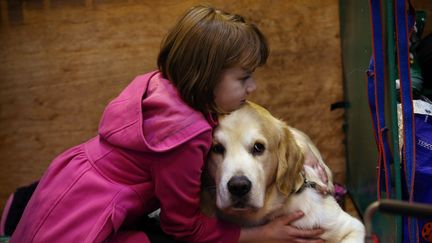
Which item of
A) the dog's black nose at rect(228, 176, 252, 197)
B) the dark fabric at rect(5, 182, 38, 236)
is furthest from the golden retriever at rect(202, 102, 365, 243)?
the dark fabric at rect(5, 182, 38, 236)

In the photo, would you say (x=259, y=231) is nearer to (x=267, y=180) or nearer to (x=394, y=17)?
(x=267, y=180)

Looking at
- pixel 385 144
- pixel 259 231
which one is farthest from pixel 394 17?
pixel 259 231

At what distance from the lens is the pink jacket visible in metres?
1.43

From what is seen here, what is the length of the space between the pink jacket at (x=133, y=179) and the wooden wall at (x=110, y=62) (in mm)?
1070

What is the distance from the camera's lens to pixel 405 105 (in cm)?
153

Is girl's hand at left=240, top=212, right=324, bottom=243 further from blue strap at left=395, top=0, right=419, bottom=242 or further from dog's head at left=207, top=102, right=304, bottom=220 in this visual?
blue strap at left=395, top=0, right=419, bottom=242

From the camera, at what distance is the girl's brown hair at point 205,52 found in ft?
4.92

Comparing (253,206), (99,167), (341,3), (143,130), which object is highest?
(341,3)

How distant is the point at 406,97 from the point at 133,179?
2.69 ft

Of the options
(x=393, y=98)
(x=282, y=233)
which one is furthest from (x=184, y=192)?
(x=393, y=98)

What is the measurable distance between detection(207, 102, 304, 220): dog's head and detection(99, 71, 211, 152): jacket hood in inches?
4.2

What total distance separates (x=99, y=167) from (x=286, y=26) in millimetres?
1366

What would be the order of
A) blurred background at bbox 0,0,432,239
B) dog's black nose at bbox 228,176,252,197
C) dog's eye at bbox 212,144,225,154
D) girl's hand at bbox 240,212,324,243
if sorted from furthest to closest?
blurred background at bbox 0,0,432,239, girl's hand at bbox 240,212,324,243, dog's eye at bbox 212,144,225,154, dog's black nose at bbox 228,176,252,197

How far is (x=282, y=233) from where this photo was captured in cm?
162
